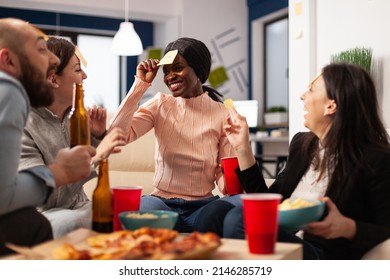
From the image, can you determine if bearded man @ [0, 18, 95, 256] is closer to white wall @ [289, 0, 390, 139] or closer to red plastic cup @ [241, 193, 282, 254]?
red plastic cup @ [241, 193, 282, 254]

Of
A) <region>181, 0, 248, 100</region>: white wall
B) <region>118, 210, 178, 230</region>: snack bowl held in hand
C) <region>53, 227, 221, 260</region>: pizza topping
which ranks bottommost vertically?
Answer: <region>53, 227, 221, 260</region>: pizza topping

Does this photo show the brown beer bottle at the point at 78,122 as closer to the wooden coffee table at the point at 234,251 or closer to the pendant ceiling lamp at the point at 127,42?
the wooden coffee table at the point at 234,251

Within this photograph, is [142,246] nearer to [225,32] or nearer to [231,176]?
[231,176]

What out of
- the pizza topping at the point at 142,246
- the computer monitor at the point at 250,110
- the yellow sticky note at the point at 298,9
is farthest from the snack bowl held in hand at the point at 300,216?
the computer monitor at the point at 250,110

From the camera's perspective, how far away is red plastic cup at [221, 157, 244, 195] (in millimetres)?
1589

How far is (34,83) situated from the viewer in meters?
1.10

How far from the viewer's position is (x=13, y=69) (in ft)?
3.54

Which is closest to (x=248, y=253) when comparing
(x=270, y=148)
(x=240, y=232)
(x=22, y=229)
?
(x=240, y=232)

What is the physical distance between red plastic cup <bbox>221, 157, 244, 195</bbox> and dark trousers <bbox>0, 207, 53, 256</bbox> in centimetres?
67

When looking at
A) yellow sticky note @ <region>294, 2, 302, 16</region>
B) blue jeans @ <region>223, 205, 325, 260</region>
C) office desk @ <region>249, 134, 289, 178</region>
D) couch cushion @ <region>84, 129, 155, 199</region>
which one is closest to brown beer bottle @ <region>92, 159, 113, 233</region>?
blue jeans @ <region>223, 205, 325, 260</region>
